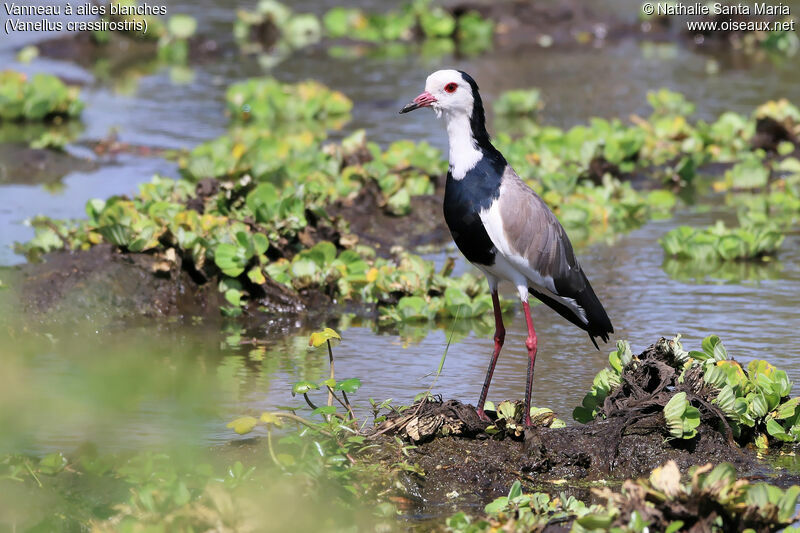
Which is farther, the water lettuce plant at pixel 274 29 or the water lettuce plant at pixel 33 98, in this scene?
the water lettuce plant at pixel 274 29

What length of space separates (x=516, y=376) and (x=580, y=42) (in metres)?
11.0

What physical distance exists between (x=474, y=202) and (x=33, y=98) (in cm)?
753

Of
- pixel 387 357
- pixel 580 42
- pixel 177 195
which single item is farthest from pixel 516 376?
pixel 580 42

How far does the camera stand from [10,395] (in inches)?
73.3

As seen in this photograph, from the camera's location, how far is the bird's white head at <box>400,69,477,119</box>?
4605mm

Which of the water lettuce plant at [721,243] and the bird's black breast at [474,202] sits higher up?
the bird's black breast at [474,202]

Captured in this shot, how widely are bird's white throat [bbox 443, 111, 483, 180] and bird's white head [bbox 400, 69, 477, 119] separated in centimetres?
2

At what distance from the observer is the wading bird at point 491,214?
4535mm

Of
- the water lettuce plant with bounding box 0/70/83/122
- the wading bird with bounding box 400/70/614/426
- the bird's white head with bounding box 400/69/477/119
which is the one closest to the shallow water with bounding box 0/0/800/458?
the water lettuce plant with bounding box 0/70/83/122

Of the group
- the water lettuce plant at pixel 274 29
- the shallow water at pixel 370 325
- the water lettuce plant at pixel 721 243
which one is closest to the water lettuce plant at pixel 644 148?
the shallow water at pixel 370 325

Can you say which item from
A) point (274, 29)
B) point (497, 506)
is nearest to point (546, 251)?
point (497, 506)

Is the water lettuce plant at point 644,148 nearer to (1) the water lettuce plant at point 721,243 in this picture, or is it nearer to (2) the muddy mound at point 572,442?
(1) the water lettuce plant at point 721,243

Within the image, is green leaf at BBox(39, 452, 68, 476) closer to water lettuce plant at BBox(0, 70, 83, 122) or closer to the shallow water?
the shallow water

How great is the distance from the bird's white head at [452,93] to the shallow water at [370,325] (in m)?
1.30
